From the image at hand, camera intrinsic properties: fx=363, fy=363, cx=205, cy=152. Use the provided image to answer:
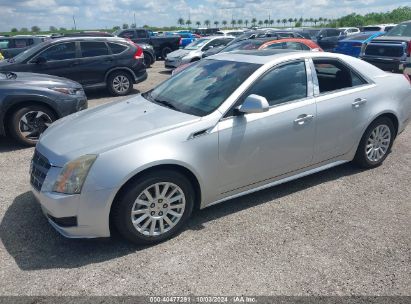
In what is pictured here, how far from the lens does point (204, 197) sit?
349 centimetres

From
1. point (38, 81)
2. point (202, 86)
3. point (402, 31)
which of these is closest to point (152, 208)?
point (202, 86)

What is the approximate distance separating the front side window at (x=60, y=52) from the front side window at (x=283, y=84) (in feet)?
24.1

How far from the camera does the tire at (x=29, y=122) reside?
19.2 feet

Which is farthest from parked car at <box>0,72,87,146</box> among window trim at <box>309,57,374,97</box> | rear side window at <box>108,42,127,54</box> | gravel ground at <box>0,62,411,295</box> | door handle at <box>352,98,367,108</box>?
door handle at <box>352,98,367,108</box>

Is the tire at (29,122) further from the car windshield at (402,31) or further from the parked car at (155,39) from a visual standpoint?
the parked car at (155,39)

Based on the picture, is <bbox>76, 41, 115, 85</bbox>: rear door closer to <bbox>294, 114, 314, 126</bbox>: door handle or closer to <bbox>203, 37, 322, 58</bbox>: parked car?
<bbox>203, 37, 322, 58</bbox>: parked car

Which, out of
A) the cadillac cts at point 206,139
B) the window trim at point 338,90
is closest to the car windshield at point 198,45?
the cadillac cts at point 206,139

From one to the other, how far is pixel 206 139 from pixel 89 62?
7514 mm

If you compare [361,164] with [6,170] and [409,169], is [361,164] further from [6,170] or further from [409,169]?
[6,170]

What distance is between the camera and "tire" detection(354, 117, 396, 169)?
4.59m

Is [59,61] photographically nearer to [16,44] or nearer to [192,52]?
[192,52]

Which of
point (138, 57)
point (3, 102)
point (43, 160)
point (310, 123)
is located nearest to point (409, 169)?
point (310, 123)

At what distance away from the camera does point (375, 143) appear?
4734mm

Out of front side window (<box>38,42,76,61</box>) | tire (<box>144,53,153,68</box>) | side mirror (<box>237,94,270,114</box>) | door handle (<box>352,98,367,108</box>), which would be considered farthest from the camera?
tire (<box>144,53,153,68</box>)
